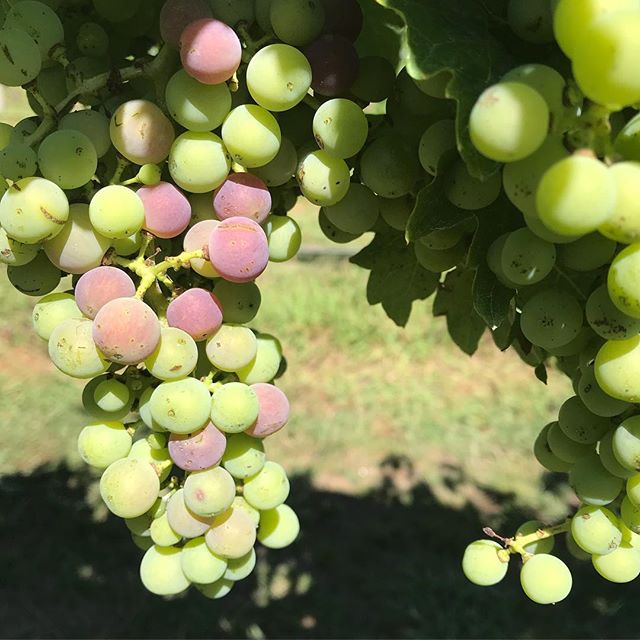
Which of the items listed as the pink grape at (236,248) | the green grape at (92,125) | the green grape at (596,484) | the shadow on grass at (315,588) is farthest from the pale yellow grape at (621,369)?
the shadow on grass at (315,588)

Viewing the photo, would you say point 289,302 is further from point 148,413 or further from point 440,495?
point 148,413

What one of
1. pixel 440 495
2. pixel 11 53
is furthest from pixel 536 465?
pixel 11 53

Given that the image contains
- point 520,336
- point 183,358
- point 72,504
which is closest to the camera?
point 183,358

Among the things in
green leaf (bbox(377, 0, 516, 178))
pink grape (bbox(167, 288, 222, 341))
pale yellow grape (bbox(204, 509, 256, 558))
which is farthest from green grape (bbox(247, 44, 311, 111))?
pale yellow grape (bbox(204, 509, 256, 558))

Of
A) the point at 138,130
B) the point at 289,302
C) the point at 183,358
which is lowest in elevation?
the point at 289,302

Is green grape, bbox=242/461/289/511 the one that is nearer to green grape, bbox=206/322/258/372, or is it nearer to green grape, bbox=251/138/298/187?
green grape, bbox=206/322/258/372

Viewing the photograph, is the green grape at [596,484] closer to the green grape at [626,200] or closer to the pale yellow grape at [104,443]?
the green grape at [626,200]

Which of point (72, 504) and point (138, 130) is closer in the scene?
point (138, 130)
